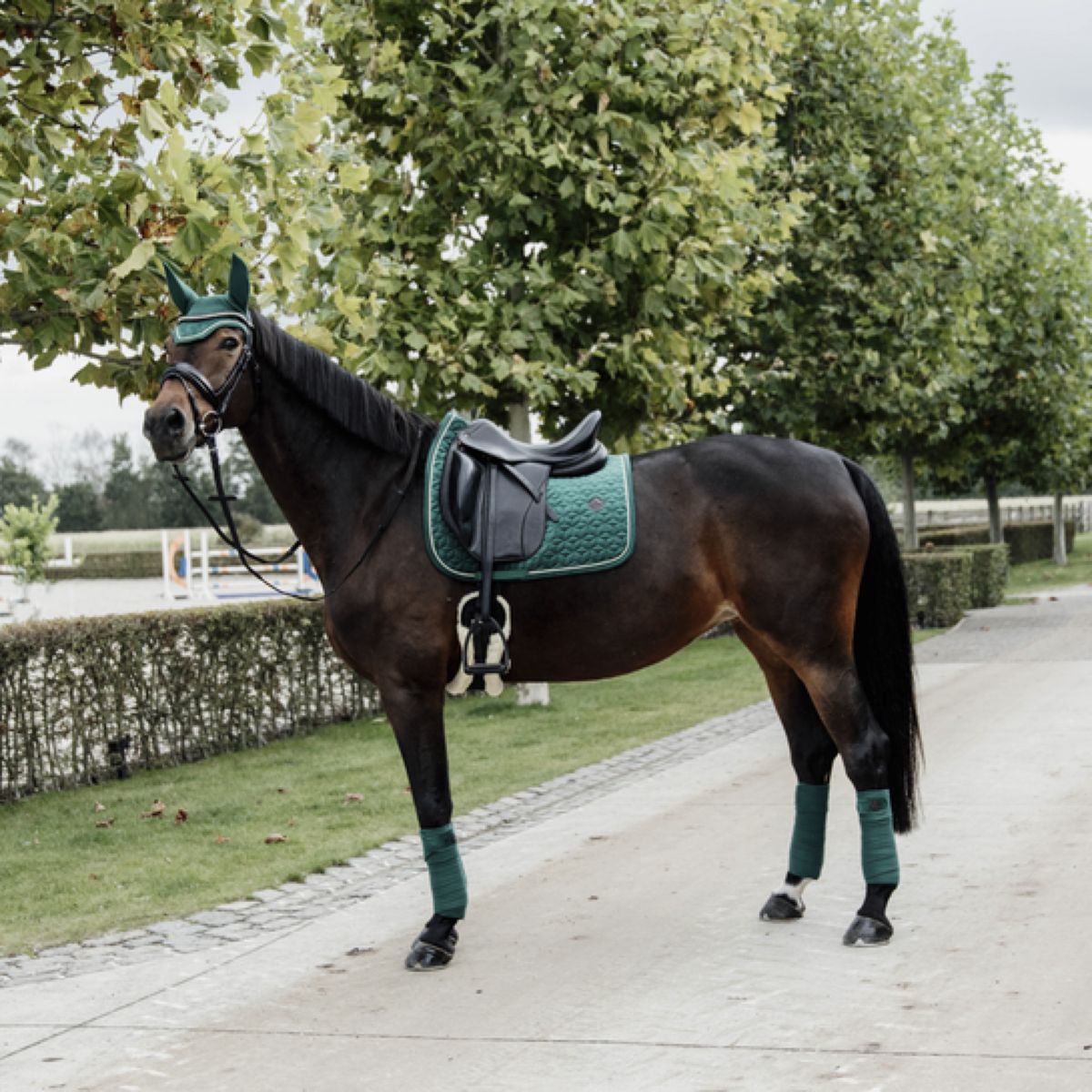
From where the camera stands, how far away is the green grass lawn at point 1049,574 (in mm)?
31469

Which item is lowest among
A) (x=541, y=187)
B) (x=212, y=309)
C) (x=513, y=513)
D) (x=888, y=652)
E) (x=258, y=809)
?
(x=258, y=809)

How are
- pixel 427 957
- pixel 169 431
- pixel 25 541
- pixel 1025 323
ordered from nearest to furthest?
pixel 169 431 < pixel 427 957 < pixel 1025 323 < pixel 25 541

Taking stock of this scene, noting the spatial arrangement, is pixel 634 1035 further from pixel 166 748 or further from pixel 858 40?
pixel 858 40

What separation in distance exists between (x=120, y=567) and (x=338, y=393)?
50604 millimetres

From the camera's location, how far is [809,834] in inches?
238

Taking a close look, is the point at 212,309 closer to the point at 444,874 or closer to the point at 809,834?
the point at 444,874

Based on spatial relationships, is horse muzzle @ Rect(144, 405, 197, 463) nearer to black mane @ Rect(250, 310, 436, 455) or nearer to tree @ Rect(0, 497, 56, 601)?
black mane @ Rect(250, 310, 436, 455)

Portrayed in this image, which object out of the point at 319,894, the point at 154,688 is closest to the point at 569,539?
the point at 319,894

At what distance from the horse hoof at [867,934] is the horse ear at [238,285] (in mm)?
3327

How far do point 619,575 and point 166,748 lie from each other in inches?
251

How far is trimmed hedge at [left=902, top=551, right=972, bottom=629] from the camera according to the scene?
69.0ft

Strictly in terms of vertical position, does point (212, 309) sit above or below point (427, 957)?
above

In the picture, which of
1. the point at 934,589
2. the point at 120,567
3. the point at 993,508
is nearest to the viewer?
the point at 934,589

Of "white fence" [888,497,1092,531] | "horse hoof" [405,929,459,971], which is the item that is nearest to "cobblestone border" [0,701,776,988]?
"horse hoof" [405,929,459,971]
